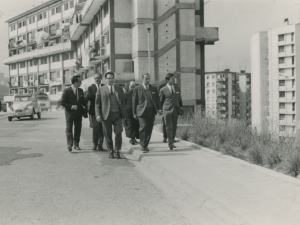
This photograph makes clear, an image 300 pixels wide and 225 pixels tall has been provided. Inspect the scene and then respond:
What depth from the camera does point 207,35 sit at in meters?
47.7

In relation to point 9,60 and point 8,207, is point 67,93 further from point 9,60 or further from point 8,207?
point 9,60


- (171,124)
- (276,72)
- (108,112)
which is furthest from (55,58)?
(108,112)

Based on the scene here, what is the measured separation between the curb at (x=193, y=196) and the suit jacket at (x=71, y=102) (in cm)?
270

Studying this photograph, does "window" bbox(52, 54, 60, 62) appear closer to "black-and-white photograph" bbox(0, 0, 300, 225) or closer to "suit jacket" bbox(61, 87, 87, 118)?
"black-and-white photograph" bbox(0, 0, 300, 225)

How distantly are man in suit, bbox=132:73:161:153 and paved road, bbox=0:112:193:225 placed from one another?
3.62ft

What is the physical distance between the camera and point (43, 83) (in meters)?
84.6

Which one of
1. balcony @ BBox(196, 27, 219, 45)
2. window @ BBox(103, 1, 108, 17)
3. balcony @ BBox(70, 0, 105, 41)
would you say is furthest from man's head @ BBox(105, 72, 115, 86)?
balcony @ BBox(196, 27, 219, 45)

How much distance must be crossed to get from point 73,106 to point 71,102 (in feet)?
0.58

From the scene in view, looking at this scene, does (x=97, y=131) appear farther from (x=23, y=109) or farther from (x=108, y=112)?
(x=23, y=109)

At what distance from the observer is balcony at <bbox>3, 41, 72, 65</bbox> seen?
73.9 metres

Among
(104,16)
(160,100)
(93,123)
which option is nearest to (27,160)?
(93,123)

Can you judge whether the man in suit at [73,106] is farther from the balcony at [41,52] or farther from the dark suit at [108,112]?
the balcony at [41,52]

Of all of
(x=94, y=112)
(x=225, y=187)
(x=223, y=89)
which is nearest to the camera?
(x=225, y=187)

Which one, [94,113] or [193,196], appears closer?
[193,196]
